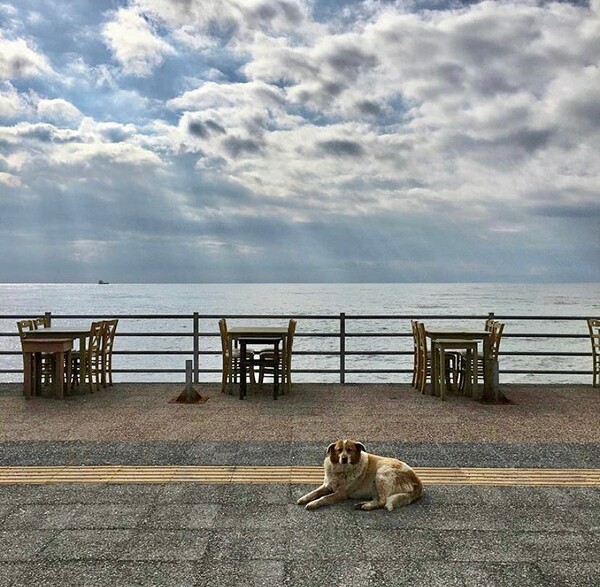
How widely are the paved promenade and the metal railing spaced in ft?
6.78

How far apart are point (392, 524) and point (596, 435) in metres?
3.19

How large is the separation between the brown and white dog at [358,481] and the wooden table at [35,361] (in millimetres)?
4852

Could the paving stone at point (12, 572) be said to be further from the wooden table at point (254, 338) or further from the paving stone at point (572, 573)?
the wooden table at point (254, 338)

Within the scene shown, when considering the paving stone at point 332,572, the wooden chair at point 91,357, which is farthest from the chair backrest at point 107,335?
the paving stone at point 332,572

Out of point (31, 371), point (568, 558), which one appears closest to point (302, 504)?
point (568, 558)

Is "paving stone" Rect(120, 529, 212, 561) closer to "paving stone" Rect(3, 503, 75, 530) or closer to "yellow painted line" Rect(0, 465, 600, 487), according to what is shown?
"paving stone" Rect(3, 503, 75, 530)

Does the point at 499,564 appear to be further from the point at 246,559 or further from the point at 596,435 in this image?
the point at 596,435

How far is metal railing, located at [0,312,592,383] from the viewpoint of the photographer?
889 cm

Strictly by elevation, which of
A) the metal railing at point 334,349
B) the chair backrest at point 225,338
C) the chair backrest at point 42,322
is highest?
the chair backrest at point 42,322

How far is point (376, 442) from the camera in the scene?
212 inches

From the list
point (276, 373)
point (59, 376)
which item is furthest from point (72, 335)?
point (276, 373)

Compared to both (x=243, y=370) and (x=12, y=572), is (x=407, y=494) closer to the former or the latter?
(x=12, y=572)

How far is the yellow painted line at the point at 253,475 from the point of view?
4.16 metres

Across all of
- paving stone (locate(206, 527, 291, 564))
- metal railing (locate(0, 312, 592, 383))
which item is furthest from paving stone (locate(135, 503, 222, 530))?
metal railing (locate(0, 312, 592, 383))
